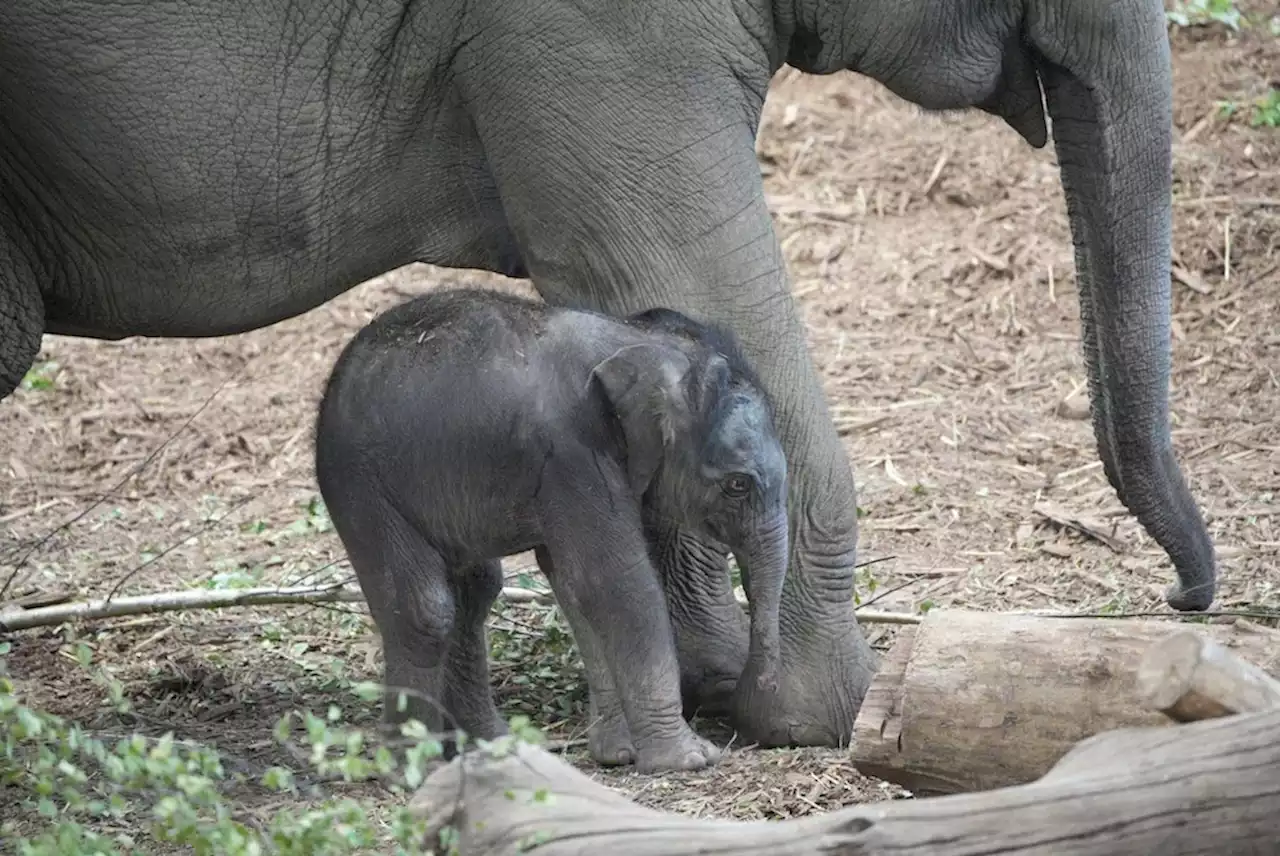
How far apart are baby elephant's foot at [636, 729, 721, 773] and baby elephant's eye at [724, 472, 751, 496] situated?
0.55 m

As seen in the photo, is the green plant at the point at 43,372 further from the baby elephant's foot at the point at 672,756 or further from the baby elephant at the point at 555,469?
the baby elephant's foot at the point at 672,756

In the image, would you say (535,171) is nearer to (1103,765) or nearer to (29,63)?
(29,63)

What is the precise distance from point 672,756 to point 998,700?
2.93ft

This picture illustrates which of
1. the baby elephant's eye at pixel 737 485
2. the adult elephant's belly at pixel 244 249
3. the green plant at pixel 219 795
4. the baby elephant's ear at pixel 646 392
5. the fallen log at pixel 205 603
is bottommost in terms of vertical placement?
the fallen log at pixel 205 603

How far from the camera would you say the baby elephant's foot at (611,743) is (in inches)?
191

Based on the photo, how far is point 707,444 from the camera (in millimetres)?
4625

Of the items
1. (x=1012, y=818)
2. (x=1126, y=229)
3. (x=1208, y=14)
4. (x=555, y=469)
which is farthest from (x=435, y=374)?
(x=1208, y=14)

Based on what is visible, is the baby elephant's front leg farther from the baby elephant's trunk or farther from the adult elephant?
the adult elephant

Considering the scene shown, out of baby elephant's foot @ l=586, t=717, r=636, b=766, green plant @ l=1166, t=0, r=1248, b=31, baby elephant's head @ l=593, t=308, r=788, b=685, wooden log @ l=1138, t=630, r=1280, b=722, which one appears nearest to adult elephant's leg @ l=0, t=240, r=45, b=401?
baby elephant's head @ l=593, t=308, r=788, b=685

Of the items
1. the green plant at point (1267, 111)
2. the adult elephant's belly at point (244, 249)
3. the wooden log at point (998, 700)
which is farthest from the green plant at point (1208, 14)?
the wooden log at point (998, 700)

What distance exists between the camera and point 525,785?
3.50 m

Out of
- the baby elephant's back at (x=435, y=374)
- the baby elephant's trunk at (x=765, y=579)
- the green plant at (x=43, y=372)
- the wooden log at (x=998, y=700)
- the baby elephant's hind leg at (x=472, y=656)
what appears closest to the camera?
the wooden log at (x=998, y=700)

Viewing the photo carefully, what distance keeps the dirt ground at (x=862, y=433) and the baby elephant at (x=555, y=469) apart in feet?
1.32

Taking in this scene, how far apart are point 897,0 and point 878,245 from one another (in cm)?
455
